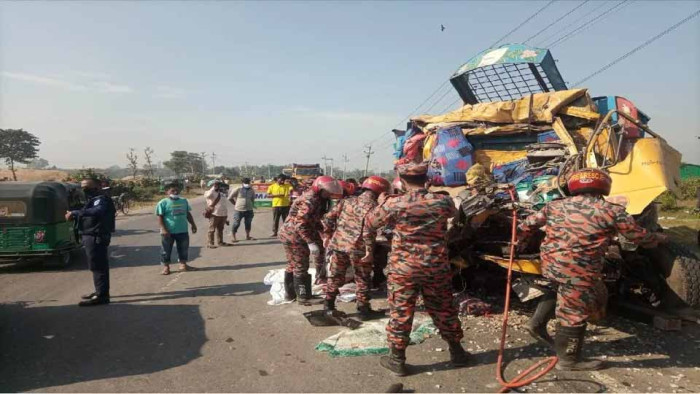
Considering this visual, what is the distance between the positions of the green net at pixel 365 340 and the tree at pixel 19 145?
2424 inches

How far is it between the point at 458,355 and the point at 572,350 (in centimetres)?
95

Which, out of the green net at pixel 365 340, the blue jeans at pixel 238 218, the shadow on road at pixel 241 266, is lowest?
the shadow on road at pixel 241 266

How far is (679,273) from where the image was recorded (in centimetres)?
436

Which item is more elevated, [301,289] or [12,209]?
[12,209]

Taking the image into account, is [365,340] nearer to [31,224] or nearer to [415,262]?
[415,262]

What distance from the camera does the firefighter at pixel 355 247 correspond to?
17.5ft

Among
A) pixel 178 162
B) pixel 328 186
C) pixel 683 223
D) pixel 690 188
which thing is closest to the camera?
pixel 328 186

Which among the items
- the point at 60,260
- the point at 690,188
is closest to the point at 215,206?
the point at 60,260

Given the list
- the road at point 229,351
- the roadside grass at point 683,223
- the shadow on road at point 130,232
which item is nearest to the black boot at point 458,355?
the road at point 229,351

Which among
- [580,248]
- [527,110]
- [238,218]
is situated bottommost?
[238,218]

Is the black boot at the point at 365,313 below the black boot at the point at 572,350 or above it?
below

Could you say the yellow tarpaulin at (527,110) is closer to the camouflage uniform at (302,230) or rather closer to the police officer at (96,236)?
the camouflage uniform at (302,230)

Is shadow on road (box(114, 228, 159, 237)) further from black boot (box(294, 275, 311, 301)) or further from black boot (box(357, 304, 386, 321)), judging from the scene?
black boot (box(357, 304, 386, 321))

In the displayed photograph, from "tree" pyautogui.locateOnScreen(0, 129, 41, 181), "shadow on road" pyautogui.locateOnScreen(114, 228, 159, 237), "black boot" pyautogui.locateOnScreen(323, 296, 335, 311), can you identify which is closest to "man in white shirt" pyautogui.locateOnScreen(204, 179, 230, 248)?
"shadow on road" pyautogui.locateOnScreen(114, 228, 159, 237)
